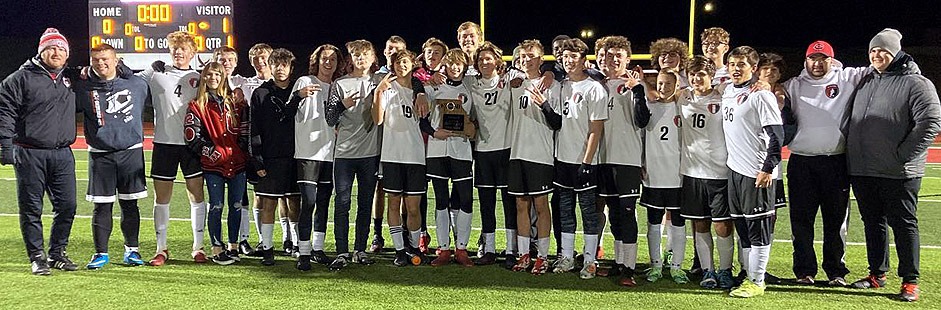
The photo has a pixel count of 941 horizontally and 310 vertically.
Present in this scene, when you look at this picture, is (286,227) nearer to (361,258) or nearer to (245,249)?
(245,249)

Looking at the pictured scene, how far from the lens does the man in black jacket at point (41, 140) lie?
534cm

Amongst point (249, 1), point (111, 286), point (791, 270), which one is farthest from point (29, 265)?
point (249, 1)

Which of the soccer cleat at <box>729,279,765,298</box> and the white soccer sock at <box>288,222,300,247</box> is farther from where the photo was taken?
the white soccer sock at <box>288,222,300,247</box>

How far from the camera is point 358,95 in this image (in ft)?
18.2

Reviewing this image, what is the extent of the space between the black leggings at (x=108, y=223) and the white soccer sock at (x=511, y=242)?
109 inches

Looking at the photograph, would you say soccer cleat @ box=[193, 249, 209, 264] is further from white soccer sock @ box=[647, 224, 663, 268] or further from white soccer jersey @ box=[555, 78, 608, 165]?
white soccer sock @ box=[647, 224, 663, 268]

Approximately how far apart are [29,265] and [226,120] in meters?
1.79

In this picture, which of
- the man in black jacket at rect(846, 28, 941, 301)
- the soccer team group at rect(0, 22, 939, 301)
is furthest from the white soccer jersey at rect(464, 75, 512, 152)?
the man in black jacket at rect(846, 28, 941, 301)

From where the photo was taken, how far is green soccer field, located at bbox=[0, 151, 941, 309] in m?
4.71

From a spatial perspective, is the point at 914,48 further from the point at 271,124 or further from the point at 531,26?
the point at 271,124

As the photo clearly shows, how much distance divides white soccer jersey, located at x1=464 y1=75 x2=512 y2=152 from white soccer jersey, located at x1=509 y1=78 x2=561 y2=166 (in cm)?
16

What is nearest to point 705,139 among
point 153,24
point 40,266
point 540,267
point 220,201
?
point 540,267

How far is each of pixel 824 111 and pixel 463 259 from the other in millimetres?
2660

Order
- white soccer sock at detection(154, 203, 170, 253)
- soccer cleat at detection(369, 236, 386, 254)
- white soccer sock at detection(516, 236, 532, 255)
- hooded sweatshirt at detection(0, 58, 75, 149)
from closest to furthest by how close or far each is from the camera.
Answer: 1. hooded sweatshirt at detection(0, 58, 75, 149)
2. white soccer sock at detection(516, 236, 532, 255)
3. white soccer sock at detection(154, 203, 170, 253)
4. soccer cleat at detection(369, 236, 386, 254)
